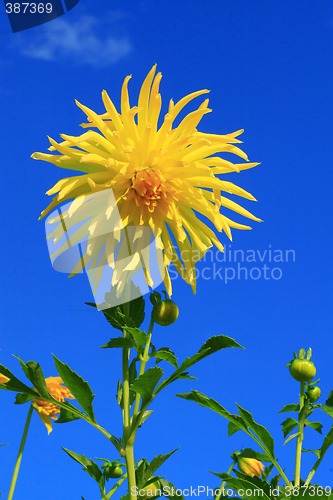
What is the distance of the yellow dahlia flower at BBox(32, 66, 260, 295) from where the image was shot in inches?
83.1

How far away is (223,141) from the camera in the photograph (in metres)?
2.17

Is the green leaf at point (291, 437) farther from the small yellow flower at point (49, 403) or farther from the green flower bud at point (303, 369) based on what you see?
the small yellow flower at point (49, 403)

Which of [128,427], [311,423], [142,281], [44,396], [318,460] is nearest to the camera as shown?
[128,427]

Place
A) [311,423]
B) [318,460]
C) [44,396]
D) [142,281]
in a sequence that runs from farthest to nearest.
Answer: [311,423], [318,460], [142,281], [44,396]

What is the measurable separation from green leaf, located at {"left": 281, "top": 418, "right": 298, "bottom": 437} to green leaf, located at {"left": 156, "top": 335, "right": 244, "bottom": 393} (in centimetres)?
92

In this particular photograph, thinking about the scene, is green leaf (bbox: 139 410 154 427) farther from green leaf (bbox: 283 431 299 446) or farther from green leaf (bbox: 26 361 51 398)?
green leaf (bbox: 283 431 299 446)

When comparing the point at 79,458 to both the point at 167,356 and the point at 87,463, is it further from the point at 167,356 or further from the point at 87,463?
the point at 167,356

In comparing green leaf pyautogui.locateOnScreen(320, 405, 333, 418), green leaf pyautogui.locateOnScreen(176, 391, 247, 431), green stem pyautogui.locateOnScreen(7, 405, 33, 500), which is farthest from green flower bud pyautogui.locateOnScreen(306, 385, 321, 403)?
green stem pyautogui.locateOnScreen(7, 405, 33, 500)

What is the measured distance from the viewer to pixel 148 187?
2.13 m

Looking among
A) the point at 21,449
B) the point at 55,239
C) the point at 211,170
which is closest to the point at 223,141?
the point at 211,170

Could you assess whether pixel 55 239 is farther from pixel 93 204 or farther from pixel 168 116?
pixel 168 116

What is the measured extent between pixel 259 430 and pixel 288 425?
46cm

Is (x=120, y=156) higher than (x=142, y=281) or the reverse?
higher

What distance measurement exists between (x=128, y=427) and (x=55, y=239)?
27.6 inches
